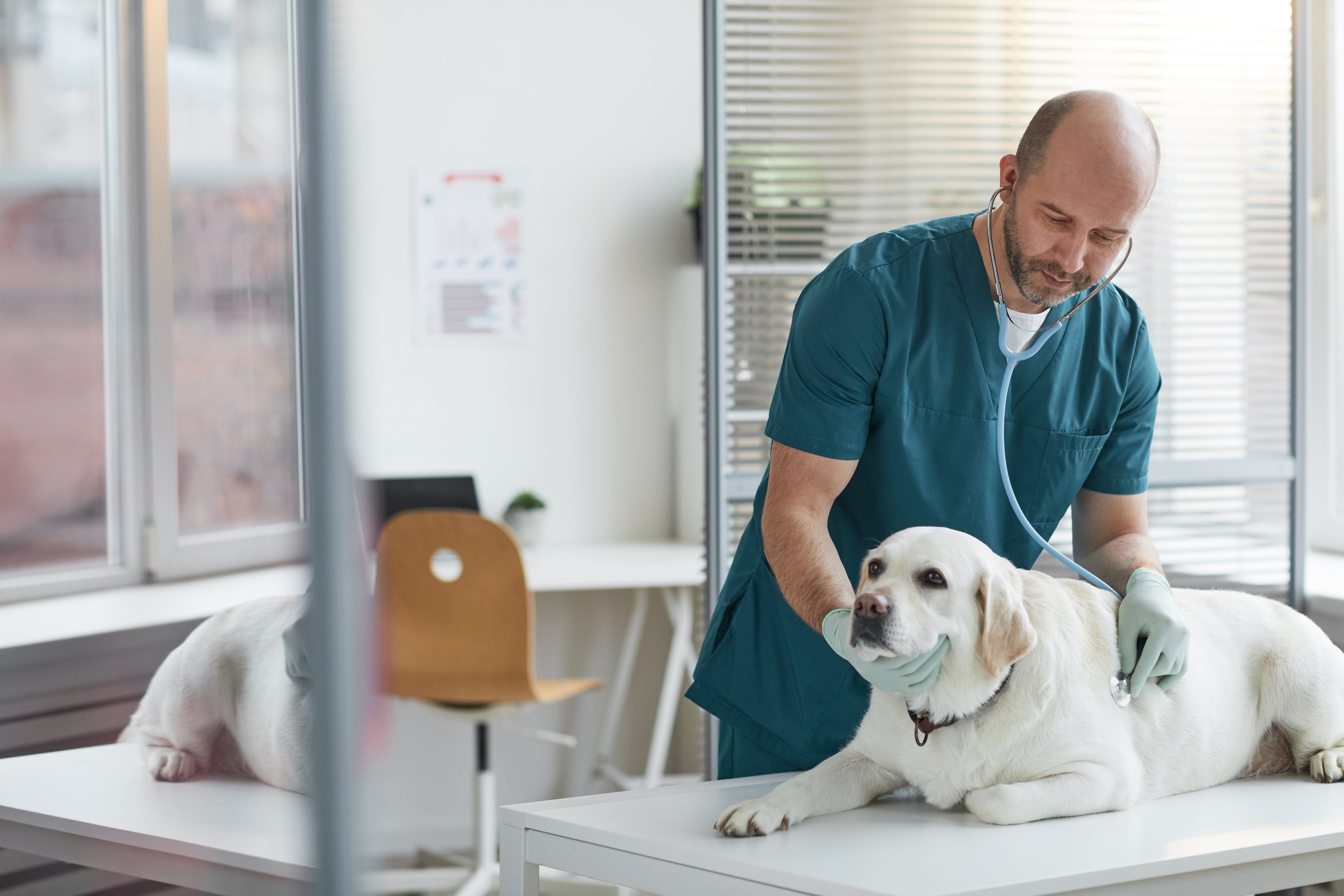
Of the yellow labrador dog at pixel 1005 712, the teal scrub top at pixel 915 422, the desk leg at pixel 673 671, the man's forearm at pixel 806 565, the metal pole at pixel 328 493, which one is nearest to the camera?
the metal pole at pixel 328 493

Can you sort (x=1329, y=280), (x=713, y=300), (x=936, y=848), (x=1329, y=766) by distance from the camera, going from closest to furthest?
(x=936, y=848) → (x=1329, y=766) → (x=713, y=300) → (x=1329, y=280)

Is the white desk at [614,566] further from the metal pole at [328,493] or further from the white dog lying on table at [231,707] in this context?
the metal pole at [328,493]

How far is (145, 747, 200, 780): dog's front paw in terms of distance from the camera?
1.93ft

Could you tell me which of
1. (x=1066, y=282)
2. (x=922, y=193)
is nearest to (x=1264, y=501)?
(x=922, y=193)

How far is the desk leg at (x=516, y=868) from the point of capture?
1011 mm

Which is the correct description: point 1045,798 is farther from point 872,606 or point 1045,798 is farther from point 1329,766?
point 1329,766

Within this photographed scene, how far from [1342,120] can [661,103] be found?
1.66m

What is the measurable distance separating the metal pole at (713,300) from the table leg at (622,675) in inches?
36.4

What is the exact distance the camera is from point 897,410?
1176mm

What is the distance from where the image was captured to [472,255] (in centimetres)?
299

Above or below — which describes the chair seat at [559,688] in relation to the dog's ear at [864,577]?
below

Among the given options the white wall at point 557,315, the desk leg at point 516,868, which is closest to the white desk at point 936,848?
the desk leg at point 516,868

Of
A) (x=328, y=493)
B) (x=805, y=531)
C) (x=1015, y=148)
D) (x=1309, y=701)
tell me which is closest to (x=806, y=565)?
(x=805, y=531)

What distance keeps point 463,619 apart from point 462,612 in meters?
0.01
